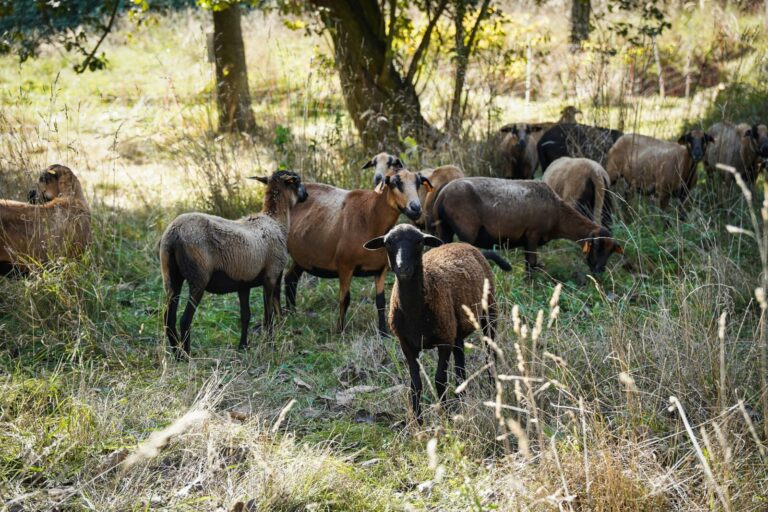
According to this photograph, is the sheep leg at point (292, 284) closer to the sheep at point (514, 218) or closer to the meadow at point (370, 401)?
the meadow at point (370, 401)

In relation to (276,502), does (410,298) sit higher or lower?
higher

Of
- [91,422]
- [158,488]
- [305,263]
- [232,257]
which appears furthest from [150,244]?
[158,488]

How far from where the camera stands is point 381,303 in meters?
7.38

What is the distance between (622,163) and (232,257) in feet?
17.6

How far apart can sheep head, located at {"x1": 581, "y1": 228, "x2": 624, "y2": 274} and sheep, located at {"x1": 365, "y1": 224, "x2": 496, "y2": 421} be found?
283 centimetres

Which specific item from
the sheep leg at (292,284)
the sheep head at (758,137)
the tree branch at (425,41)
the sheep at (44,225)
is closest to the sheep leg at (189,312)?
the sheep at (44,225)

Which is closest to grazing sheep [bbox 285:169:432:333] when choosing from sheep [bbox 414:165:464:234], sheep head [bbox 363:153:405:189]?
sheep head [bbox 363:153:405:189]

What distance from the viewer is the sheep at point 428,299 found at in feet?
16.7

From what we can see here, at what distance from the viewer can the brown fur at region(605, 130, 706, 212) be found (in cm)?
985

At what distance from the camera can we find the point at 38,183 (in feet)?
25.6

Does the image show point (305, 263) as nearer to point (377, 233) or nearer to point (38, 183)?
point (377, 233)

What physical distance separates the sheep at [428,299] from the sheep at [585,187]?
12.2 feet

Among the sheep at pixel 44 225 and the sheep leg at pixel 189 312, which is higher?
the sheep at pixel 44 225

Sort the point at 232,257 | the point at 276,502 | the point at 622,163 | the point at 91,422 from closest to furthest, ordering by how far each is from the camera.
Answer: the point at 276,502, the point at 91,422, the point at 232,257, the point at 622,163
